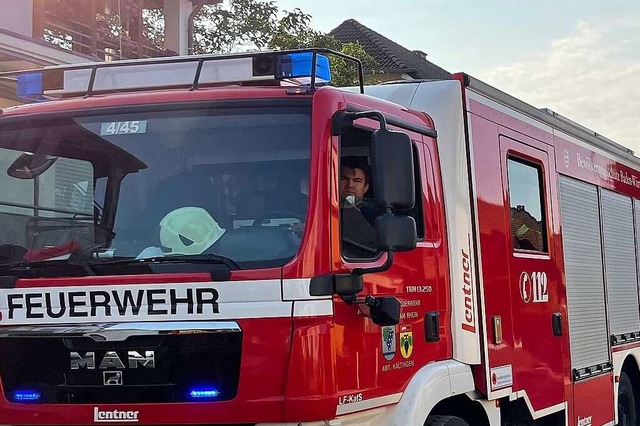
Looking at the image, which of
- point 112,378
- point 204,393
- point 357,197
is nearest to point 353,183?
point 357,197

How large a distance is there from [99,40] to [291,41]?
3.61 m

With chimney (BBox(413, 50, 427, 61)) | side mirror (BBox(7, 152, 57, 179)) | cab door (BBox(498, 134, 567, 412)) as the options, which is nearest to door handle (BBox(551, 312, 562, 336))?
cab door (BBox(498, 134, 567, 412))

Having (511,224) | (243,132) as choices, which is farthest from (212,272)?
(511,224)

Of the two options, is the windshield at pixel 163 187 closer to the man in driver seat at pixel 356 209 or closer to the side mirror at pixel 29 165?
the side mirror at pixel 29 165

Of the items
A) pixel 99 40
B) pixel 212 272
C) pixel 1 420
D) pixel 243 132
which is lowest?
pixel 1 420

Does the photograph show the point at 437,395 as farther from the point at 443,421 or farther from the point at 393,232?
the point at 393,232

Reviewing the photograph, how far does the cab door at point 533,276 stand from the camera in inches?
228

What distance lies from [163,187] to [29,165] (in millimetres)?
823

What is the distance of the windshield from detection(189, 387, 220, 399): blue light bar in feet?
1.80

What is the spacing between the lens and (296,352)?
151 inches

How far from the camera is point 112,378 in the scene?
Answer: 397 cm

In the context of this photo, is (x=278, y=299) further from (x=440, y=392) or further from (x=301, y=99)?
(x=440, y=392)

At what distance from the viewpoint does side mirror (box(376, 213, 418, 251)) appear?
156 inches

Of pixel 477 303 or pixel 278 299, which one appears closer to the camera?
pixel 278 299
